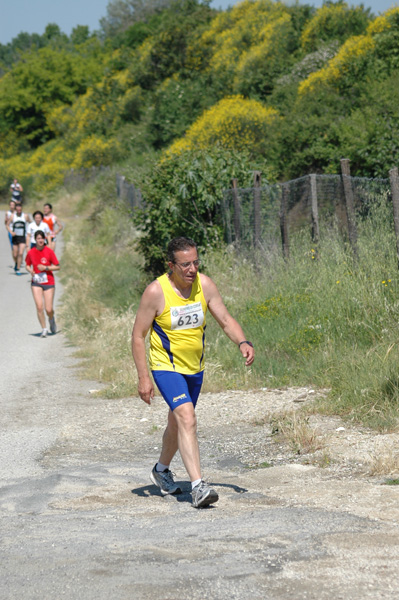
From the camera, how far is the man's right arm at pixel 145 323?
5707mm

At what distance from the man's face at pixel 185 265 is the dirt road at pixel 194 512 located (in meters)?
1.53

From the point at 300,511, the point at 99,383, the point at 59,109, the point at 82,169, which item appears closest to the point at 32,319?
the point at 99,383

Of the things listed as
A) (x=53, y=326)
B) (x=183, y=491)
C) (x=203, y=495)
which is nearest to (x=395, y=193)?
(x=183, y=491)

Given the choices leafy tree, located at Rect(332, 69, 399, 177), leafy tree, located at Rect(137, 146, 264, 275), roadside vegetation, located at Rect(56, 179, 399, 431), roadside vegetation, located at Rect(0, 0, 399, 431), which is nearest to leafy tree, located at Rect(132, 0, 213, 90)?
roadside vegetation, located at Rect(0, 0, 399, 431)

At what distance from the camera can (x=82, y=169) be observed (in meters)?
44.7

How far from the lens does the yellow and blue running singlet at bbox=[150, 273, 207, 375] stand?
5719mm

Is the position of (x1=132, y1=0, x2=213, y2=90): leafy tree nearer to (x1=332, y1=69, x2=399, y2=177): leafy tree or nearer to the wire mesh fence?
(x1=332, y1=69, x2=399, y2=177): leafy tree

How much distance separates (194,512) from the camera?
5414mm

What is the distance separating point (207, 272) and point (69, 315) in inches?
140

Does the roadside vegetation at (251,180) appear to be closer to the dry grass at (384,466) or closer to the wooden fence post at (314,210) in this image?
the wooden fence post at (314,210)

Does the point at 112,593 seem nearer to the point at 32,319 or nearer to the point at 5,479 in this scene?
the point at 5,479

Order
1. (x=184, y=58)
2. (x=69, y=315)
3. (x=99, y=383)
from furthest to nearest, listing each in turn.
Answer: (x=184, y=58)
(x=69, y=315)
(x=99, y=383)

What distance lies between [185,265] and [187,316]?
0.36 m

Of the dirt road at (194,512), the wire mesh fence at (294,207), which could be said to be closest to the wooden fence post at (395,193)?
the wire mesh fence at (294,207)
